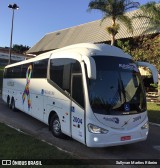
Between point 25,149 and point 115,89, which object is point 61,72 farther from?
point 25,149

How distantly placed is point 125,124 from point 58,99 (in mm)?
2686

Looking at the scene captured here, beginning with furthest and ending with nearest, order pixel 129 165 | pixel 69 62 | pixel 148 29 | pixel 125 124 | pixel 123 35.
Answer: pixel 123 35 → pixel 148 29 → pixel 69 62 → pixel 125 124 → pixel 129 165

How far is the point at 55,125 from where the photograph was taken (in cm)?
1007

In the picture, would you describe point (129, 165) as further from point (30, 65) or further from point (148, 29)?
point (148, 29)

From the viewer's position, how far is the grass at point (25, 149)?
23.7 ft

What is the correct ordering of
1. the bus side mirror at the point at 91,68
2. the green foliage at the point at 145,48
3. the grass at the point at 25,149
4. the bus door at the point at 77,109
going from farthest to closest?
the green foliage at the point at 145,48 → the bus door at the point at 77,109 → the bus side mirror at the point at 91,68 → the grass at the point at 25,149

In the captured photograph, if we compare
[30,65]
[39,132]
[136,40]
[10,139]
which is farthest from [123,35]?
[10,139]

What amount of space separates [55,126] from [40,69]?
2.92 metres

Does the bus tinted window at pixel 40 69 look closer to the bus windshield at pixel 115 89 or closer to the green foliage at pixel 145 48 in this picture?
the bus windshield at pixel 115 89

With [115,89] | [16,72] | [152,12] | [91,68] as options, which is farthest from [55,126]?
[152,12]

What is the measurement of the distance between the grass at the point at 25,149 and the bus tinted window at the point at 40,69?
118 inches

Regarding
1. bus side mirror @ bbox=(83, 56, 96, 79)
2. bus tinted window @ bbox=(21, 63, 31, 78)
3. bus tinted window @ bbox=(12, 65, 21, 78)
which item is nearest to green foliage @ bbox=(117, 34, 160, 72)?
bus tinted window @ bbox=(12, 65, 21, 78)

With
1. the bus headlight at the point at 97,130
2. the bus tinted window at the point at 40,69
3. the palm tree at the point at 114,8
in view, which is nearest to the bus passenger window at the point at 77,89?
the bus headlight at the point at 97,130

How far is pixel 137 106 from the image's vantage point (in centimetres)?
837
